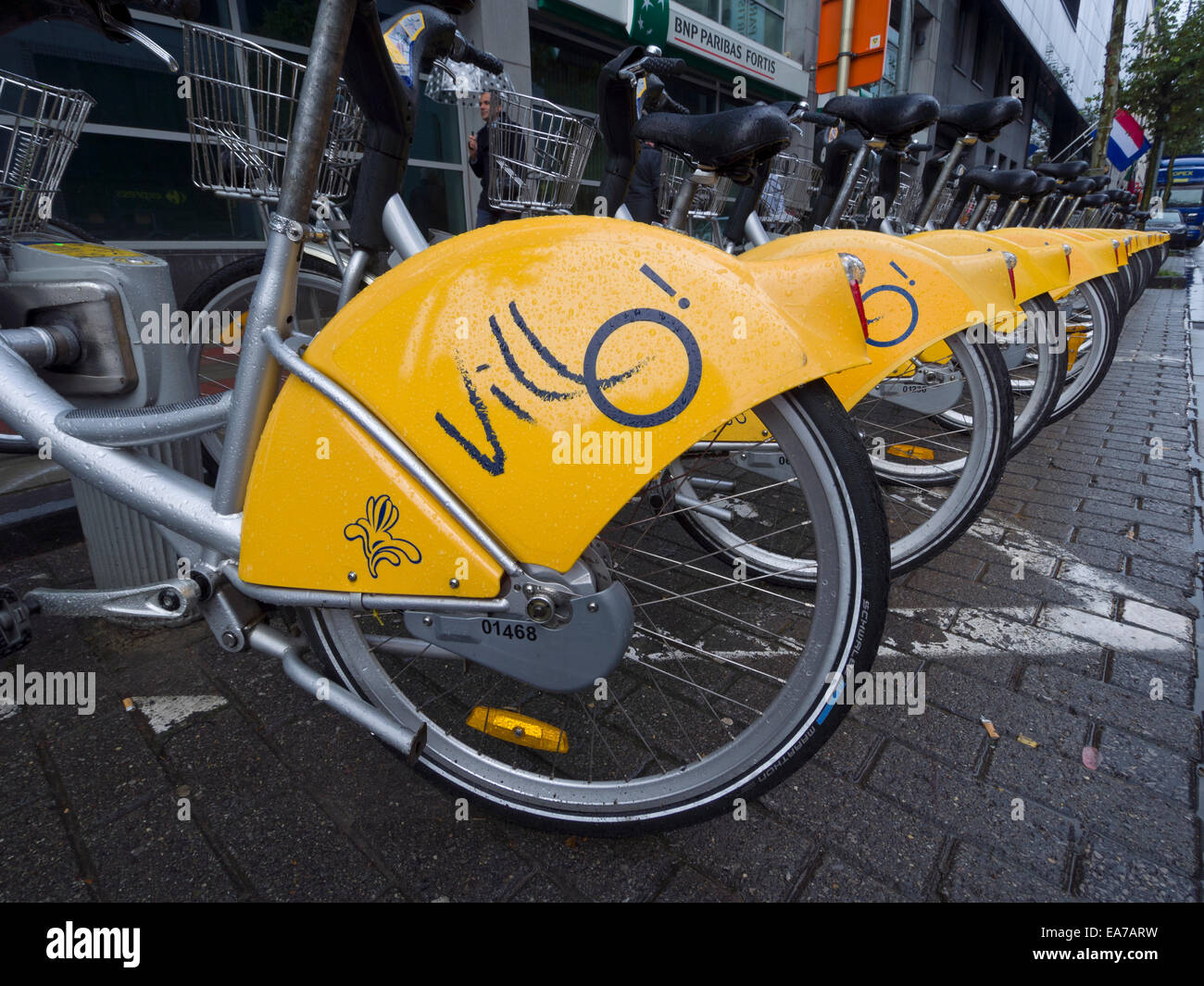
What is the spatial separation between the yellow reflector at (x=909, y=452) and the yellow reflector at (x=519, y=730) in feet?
8.59

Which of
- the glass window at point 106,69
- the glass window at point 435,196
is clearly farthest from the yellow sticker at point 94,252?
the glass window at point 435,196

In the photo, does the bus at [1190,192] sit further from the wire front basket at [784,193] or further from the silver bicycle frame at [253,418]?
the silver bicycle frame at [253,418]

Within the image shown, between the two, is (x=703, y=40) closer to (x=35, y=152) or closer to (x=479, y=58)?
(x=479, y=58)

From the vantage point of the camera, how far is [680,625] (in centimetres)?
228

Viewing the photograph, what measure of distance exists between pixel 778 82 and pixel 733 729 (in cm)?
1439

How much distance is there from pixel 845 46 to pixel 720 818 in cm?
974

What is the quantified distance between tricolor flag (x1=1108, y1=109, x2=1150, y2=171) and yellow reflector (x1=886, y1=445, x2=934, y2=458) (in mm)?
12561

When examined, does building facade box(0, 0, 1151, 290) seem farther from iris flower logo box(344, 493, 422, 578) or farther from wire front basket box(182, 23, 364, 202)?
iris flower logo box(344, 493, 422, 578)

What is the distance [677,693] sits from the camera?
195cm

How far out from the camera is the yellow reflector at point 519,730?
4.81ft

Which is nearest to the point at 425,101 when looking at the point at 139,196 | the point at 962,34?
the point at 139,196

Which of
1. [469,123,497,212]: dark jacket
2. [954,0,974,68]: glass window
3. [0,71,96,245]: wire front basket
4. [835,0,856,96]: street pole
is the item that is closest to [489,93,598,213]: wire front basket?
[469,123,497,212]: dark jacket
